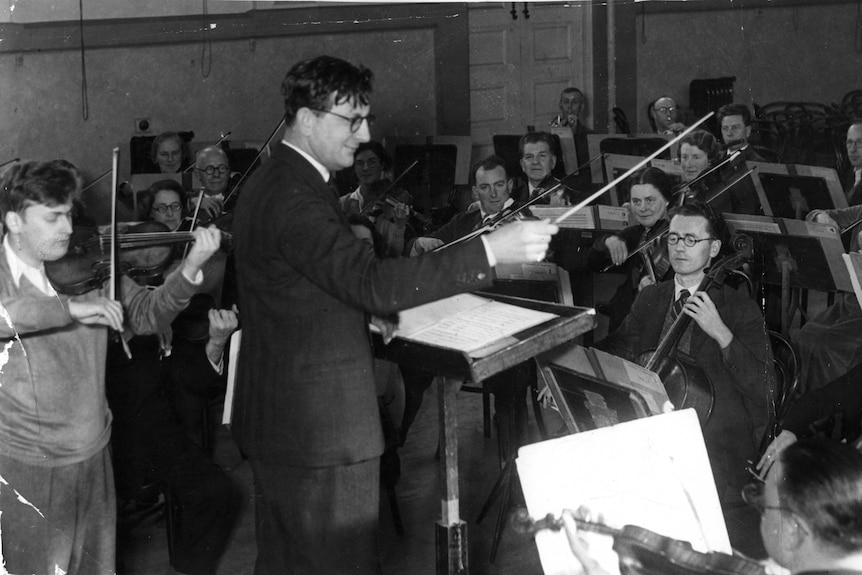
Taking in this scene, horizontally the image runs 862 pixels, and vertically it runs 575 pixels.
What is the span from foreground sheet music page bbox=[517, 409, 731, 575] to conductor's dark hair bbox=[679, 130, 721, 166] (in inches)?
59.9

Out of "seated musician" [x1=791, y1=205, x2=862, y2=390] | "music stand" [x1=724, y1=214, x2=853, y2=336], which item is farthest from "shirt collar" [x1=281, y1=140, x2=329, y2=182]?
"seated musician" [x1=791, y1=205, x2=862, y2=390]

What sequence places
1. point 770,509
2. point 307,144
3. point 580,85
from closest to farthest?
point 770,509 < point 307,144 < point 580,85

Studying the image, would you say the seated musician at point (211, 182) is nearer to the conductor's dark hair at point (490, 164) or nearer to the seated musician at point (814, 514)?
the conductor's dark hair at point (490, 164)

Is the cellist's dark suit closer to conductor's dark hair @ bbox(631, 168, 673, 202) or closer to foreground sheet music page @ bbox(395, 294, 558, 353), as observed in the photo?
conductor's dark hair @ bbox(631, 168, 673, 202)

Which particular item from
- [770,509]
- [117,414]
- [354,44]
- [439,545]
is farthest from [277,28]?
[770,509]

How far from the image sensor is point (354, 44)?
2.60 m

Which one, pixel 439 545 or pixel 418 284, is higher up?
pixel 418 284

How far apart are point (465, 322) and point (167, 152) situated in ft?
3.25

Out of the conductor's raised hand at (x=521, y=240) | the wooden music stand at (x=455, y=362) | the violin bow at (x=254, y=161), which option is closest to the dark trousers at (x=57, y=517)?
the violin bow at (x=254, y=161)

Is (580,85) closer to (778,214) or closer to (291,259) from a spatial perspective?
(778,214)

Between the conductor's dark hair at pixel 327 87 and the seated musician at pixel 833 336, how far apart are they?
1.91 meters

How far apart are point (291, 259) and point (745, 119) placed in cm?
199

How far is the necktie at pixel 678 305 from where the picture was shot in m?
2.96

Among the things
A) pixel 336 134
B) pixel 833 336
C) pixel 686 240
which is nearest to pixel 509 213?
pixel 686 240
